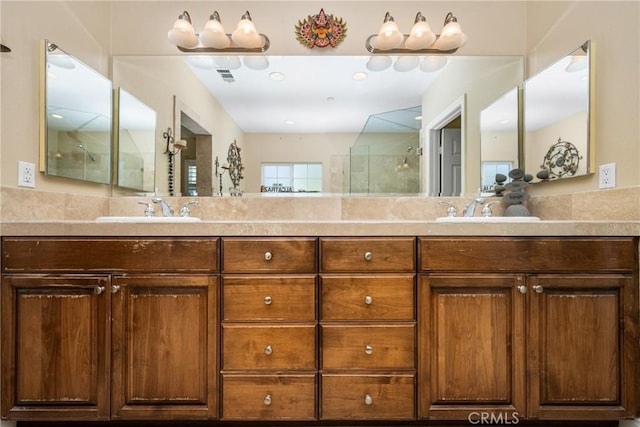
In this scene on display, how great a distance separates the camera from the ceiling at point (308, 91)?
1.95m

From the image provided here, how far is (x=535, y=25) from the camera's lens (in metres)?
1.91

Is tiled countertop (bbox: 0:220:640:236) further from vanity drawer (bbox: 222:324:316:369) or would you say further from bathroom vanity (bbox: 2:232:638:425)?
vanity drawer (bbox: 222:324:316:369)

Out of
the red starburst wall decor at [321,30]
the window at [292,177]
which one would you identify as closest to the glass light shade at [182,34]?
the red starburst wall decor at [321,30]

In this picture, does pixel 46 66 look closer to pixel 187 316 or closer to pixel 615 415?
pixel 187 316

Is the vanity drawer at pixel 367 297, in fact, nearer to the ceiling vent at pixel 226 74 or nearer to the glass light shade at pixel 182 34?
the ceiling vent at pixel 226 74

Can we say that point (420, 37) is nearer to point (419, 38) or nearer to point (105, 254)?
point (419, 38)

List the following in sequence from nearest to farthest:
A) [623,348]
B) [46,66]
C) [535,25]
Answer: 1. [623,348]
2. [46,66]
3. [535,25]

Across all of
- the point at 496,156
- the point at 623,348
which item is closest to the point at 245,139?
the point at 496,156

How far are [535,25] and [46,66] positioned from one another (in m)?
2.59

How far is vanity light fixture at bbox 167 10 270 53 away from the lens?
185cm

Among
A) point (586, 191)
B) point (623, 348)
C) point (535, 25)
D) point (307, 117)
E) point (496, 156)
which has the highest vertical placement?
point (535, 25)

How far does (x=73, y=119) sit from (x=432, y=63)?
199 centimetres

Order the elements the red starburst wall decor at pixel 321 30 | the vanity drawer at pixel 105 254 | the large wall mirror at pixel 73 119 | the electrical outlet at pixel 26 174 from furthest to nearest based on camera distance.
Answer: the red starburst wall decor at pixel 321 30 → the large wall mirror at pixel 73 119 → the electrical outlet at pixel 26 174 → the vanity drawer at pixel 105 254

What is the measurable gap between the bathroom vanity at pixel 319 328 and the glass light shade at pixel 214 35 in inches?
48.2
